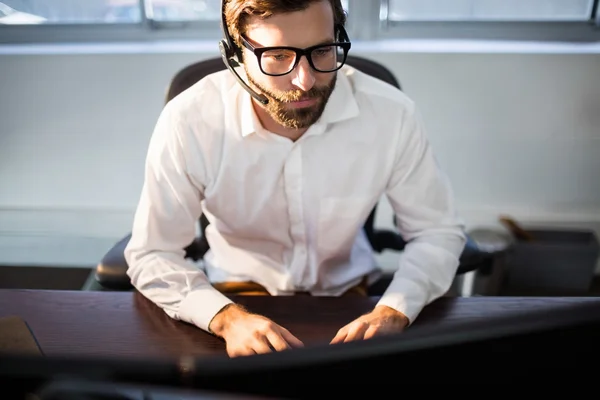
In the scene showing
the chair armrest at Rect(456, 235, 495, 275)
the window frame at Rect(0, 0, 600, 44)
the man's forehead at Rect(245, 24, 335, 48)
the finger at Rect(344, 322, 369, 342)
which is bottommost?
the chair armrest at Rect(456, 235, 495, 275)

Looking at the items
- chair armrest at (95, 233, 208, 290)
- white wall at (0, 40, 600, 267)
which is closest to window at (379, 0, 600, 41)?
white wall at (0, 40, 600, 267)

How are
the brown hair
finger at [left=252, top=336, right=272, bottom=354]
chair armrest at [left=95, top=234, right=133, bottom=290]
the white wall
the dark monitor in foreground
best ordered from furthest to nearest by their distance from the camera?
the white wall
chair armrest at [left=95, top=234, right=133, bottom=290]
the brown hair
finger at [left=252, top=336, right=272, bottom=354]
the dark monitor in foreground

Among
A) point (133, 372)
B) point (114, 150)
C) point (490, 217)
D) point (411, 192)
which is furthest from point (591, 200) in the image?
point (133, 372)

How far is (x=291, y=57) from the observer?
3.42ft

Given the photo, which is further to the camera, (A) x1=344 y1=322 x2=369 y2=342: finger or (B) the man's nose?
(B) the man's nose

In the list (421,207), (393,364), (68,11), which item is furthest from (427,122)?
(393,364)

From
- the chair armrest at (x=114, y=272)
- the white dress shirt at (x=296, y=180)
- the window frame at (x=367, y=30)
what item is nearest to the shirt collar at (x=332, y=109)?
the white dress shirt at (x=296, y=180)

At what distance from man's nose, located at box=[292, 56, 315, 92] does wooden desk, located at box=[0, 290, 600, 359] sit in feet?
1.22

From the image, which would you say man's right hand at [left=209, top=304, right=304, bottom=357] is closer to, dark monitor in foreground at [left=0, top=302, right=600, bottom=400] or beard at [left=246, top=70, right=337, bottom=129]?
beard at [left=246, top=70, right=337, bottom=129]

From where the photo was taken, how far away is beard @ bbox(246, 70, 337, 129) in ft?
3.57

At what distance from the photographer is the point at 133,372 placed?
34 centimetres

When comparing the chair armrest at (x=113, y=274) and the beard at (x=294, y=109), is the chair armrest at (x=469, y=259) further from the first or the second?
the chair armrest at (x=113, y=274)

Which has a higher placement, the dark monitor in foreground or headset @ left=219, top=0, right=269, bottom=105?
headset @ left=219, top=0, right=269, bottom=105

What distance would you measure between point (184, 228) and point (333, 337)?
0.42 meters
